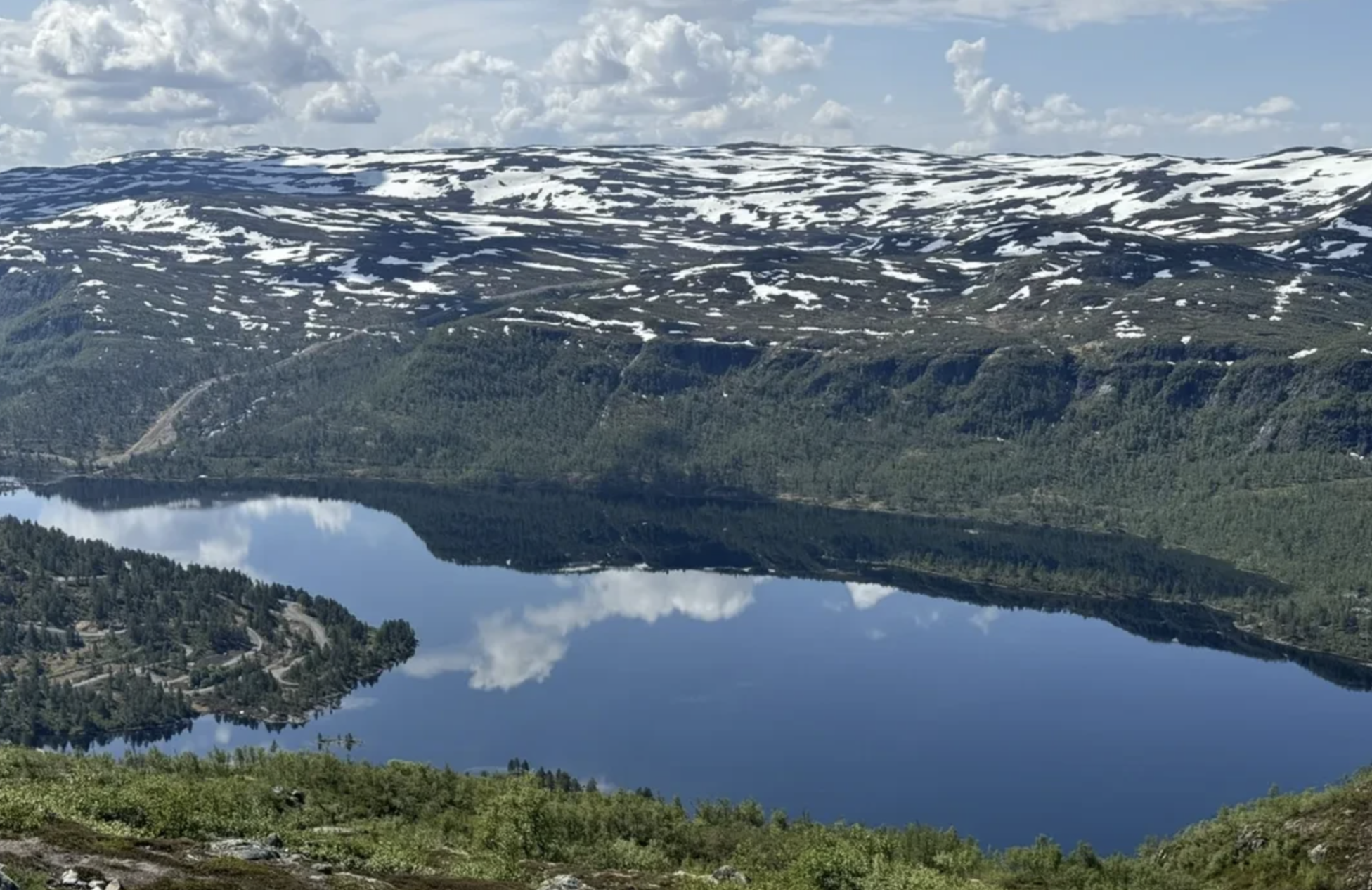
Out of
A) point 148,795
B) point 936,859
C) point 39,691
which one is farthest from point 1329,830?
point 39,691

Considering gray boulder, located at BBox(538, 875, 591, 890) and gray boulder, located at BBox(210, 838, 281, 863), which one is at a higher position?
gray boulder, located at BBox(210, 838, 281, 863)

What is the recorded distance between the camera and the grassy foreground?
202 ft

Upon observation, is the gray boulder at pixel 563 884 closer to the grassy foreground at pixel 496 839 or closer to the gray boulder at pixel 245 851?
the grassy foreground at pixel 496 839

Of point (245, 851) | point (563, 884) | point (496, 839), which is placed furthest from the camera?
point (496, 839)

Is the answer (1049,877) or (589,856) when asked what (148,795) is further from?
(1049,877)

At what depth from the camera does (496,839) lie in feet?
288

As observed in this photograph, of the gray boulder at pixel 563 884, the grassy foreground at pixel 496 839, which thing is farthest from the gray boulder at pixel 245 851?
the gray boulder at pixel 563 884

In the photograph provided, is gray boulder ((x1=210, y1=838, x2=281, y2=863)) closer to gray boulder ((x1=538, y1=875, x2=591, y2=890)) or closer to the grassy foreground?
the grassy foreground

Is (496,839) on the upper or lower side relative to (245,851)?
lower

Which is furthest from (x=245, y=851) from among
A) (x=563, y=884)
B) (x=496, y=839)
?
(x=496, y=839)

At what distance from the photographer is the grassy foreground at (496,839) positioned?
2420 inches

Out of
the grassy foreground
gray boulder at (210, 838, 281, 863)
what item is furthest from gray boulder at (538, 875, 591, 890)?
gray boulder at (210, 838, 281, 863)

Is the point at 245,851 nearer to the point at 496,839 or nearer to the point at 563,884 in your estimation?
the point at 563,884

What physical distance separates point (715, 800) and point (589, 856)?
56.9 metres
